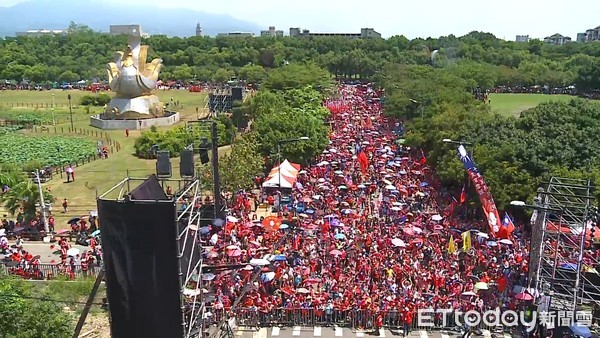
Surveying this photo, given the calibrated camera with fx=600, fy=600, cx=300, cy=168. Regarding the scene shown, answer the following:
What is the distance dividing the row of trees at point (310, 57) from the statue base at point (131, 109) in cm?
3678

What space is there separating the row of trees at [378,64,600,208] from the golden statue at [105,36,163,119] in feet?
89.6

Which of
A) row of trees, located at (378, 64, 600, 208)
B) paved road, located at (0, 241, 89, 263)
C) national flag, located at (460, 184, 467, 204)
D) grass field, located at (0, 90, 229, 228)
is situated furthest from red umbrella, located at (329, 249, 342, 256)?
paved road, located at (0, 241, 89, 263)

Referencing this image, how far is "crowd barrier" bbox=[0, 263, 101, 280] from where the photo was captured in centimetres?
2145

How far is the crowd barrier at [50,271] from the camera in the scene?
845 inches

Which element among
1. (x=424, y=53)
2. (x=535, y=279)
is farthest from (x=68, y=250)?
(x=424, y=53)

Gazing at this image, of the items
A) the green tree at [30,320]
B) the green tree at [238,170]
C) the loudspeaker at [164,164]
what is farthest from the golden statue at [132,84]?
the green tree at [30,320]

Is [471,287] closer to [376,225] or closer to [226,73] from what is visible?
[376,225]

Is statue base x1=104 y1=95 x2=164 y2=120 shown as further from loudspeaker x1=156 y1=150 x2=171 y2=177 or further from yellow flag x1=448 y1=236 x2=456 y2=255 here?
loudspeaker x1=156 y1=150 x2=171 y2=177

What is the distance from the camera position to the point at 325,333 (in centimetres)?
1797

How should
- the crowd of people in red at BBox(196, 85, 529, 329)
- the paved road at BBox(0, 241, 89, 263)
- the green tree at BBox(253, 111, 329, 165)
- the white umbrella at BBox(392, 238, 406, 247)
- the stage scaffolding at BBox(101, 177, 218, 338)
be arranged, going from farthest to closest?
1. the green tree at BBox(253, 111, 329, 165)
2. the paved road at BBox(0, 241, 89, 263)
3. the white umbrella at BBox(392, 238, 406, 247)
4. the crowd of people in red at BBox(196, 85, 529, 329)
5. the stage scaffolding at BBox(101, 177, 218, 338)

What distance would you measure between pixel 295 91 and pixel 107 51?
75382 mm

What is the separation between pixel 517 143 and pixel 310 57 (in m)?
87.3

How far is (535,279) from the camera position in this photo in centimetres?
1805

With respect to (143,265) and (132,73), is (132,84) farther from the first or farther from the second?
(143,265)
